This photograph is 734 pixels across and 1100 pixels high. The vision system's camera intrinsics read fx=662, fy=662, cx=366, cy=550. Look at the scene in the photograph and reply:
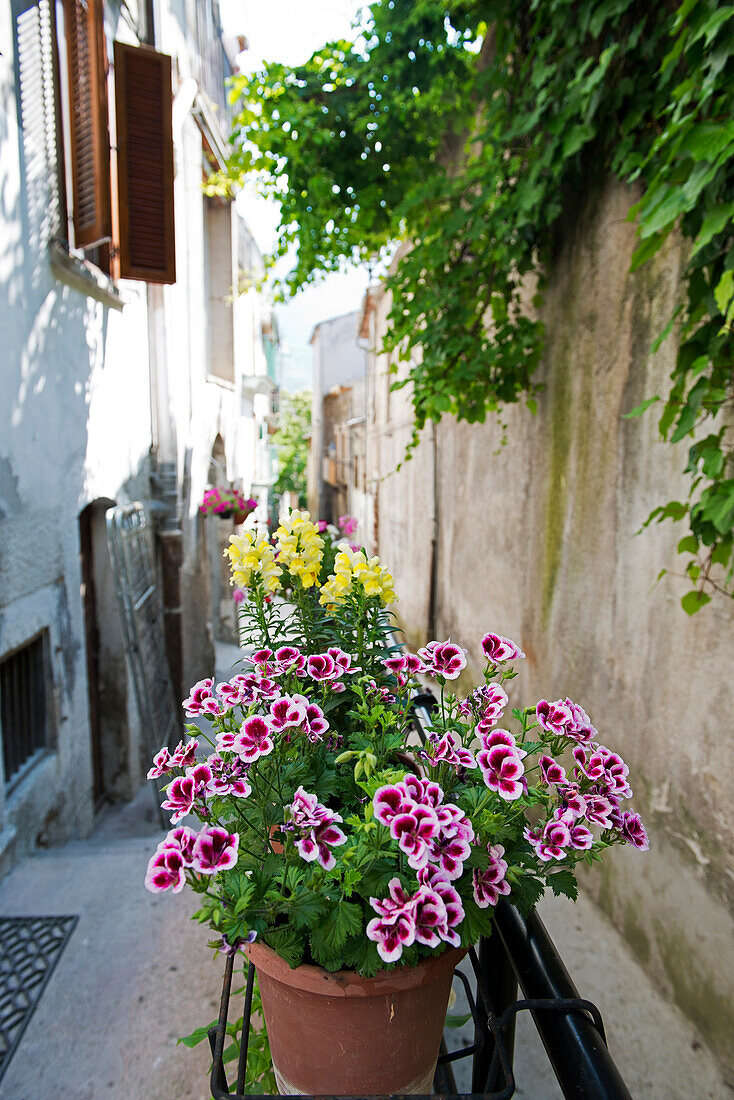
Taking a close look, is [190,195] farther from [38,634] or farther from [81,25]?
[38,634]

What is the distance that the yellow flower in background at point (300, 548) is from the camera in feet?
5.49

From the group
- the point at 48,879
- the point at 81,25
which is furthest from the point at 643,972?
the point at 81,25

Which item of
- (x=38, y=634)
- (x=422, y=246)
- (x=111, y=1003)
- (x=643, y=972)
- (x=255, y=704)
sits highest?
(x=422, y=246)

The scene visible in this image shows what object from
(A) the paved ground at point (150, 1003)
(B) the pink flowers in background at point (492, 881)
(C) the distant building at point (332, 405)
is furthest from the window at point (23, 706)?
(C) the distant building at point (332, 405)

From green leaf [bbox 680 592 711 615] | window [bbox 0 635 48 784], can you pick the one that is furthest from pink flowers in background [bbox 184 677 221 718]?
window [bbox 0 635 48 784]

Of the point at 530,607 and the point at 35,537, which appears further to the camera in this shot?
the point at 530,607

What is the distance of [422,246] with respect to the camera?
3.53 metres

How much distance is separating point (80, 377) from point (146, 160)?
5.60 ft

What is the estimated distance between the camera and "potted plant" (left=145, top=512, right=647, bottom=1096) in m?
0.90

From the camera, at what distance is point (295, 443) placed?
29703mm

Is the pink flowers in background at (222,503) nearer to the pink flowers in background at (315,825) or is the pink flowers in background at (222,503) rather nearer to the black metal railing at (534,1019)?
the black metal railing at (534,1019)

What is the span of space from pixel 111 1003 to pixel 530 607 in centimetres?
275

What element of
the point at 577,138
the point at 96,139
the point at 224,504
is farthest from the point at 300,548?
the point at 224,504

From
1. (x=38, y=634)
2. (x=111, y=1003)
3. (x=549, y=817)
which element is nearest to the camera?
(x=549, y=817)
